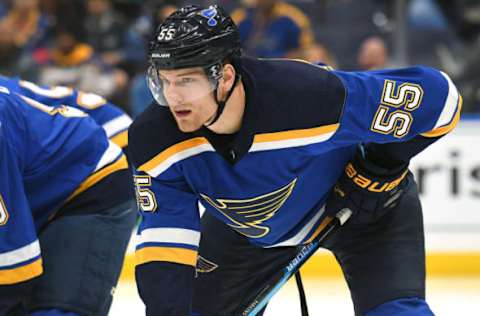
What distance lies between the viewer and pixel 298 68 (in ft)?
7.81

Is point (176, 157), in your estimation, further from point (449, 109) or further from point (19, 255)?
point (449, 109)

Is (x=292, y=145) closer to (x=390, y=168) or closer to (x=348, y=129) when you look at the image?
(x=348, y=129)

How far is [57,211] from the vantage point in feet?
8.86

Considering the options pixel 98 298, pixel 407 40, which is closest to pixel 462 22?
A: pixel 407 40

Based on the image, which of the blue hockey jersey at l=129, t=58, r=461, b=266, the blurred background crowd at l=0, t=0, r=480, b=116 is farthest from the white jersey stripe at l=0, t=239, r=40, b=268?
the blurred background crowd at l=0, t=0, r=480, b=116

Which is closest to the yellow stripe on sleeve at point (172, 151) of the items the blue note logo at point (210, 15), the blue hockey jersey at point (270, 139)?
the blue hockey jersey at point (270, 139)

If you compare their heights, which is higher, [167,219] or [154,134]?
[154,134]

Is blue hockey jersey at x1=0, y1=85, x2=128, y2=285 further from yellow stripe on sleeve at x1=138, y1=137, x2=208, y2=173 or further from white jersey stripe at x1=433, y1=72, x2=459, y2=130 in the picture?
white jersey stripe at x1=433, y1=72, x2=459, y2=130

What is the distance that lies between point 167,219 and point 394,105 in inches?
25.0

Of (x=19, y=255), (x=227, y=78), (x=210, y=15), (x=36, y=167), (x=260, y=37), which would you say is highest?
(x=210, y=15)

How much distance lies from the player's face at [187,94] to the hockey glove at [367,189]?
564 millimetres

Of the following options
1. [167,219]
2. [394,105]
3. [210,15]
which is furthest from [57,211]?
[394,105]

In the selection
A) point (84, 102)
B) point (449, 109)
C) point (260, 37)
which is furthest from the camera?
point (260, 37)

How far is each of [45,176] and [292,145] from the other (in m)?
0.68
